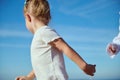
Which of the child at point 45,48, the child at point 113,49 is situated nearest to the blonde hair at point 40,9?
the child at point 45,48

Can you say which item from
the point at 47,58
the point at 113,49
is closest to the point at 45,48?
the point at 47,58

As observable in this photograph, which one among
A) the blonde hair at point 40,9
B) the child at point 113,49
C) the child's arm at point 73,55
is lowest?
the child's arm at point 73,55

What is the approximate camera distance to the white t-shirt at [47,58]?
79 cm

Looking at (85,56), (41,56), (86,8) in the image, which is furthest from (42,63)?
(86,8)

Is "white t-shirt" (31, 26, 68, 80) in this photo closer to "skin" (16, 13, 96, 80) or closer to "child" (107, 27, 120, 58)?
"skin" (16, 13, 96, 80)

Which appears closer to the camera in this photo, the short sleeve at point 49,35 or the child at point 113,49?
the short sleeve at point 49,35

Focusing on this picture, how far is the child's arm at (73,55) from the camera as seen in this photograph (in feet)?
2.39

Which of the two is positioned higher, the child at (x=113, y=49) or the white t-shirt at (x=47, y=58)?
the child at (x=113, y=49)

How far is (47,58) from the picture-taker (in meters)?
0.81

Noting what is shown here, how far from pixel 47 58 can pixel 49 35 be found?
59mm

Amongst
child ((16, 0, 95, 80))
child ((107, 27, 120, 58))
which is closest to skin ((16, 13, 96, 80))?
child ((16, 0, 95, 80))

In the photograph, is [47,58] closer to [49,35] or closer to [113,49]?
[49,35]

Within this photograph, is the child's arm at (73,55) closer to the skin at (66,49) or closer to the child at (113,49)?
the skin at (66,49)

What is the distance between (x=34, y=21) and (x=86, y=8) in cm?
82
